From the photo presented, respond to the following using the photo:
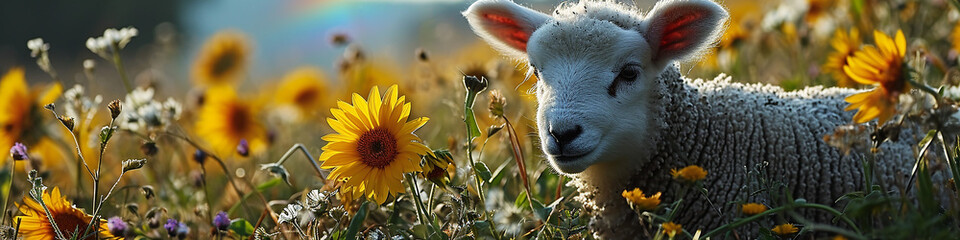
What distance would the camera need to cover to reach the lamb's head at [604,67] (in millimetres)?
2812

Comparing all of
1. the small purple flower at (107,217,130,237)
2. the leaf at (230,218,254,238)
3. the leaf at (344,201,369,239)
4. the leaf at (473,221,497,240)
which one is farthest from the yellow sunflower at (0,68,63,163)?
the leaf at (473,221,497,240)

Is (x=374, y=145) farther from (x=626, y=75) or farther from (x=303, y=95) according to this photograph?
(x=303, y=95)

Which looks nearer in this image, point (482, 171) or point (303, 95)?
point (482, 171)

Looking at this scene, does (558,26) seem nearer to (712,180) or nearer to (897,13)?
(712,180)

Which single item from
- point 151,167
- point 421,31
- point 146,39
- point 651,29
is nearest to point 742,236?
point 651,29

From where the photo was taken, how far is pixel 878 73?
2791mm

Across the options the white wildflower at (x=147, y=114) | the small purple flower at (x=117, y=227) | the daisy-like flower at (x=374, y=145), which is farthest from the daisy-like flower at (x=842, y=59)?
the small purple flower at (x=117, y=227)

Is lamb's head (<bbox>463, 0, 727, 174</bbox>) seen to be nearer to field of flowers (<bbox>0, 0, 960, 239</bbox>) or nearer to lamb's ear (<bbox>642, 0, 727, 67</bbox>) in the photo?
lamb's ear (<bbox>642, 0, 727, 67</bbox>)

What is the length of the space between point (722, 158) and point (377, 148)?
1341 millimetres

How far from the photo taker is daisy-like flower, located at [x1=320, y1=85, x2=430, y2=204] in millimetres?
2648

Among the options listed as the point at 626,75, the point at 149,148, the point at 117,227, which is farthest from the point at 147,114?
the point at 626,75

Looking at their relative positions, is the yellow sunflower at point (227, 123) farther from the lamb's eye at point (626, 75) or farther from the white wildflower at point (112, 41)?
the lamb's eye at point (626, 75)

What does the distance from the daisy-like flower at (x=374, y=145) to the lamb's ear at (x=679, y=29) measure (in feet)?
3.36

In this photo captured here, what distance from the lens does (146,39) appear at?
71.7 ft
